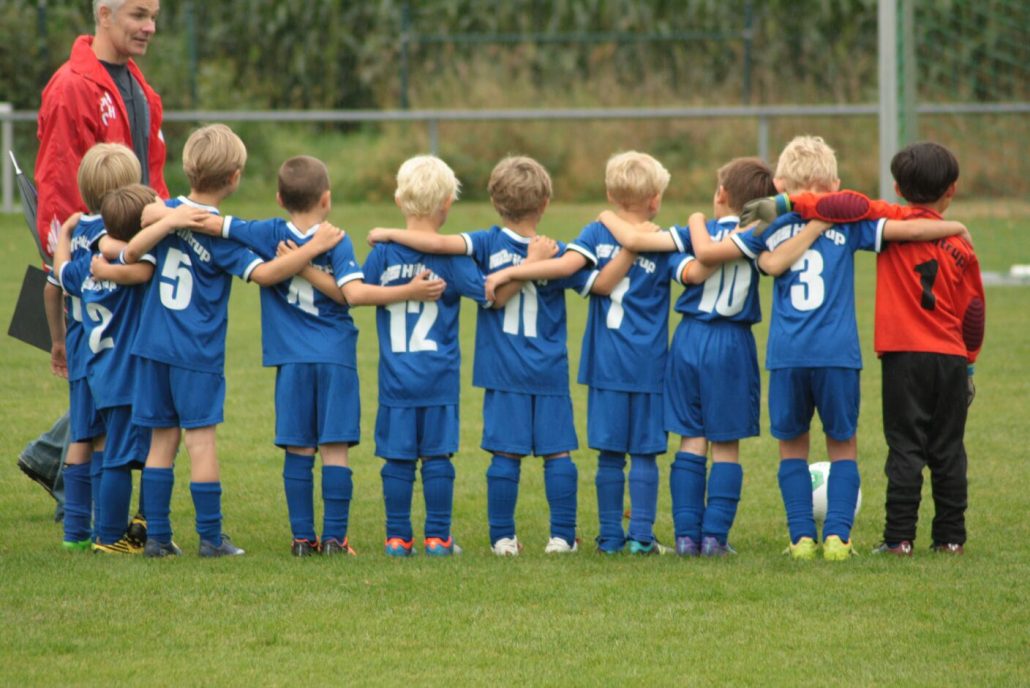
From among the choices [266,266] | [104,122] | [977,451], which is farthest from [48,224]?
[977,451]

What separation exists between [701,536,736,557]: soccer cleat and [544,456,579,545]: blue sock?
49 cm

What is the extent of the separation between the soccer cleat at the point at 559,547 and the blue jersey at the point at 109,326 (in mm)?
1636

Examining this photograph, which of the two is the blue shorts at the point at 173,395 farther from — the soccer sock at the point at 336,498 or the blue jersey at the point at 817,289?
the blue jersey at the point at 817,289

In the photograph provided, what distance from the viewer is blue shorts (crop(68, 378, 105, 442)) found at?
5.95 m

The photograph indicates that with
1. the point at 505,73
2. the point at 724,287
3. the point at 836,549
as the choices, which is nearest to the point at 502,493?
the point at 724,287

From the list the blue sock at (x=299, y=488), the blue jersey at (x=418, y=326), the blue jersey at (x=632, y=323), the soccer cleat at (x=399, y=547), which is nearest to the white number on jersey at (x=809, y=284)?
the blue jersey at (x=632, y=323)

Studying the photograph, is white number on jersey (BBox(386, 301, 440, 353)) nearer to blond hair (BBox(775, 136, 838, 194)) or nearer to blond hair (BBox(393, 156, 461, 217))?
blond hair (BBox(393, 156, 461, 217))

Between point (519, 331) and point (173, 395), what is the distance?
1.27 meters

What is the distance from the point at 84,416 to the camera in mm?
5973

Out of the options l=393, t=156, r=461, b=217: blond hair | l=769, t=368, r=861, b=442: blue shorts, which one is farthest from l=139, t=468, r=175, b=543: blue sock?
l=769, t=368, r=861, b=442: blue shorts

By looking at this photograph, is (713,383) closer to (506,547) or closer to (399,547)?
(506,547)

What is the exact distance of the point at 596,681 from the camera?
13.8ft

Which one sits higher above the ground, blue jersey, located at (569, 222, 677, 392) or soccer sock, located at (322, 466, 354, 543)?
blue jersey, located at (569, 222, 677, 392)

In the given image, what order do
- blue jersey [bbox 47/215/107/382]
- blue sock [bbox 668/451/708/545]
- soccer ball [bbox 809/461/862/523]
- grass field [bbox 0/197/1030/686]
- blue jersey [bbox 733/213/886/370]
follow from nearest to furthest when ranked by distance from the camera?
1. grass field [bbox 0/197/1030/686]
2. blue jersey [bbox 733/213/886/370]
3. blue sock [bbox 668/451/708/545]
4. blue jersey [bbox 47/215/107/382]
5. soccer ball [bbox 809/461/862/523]
